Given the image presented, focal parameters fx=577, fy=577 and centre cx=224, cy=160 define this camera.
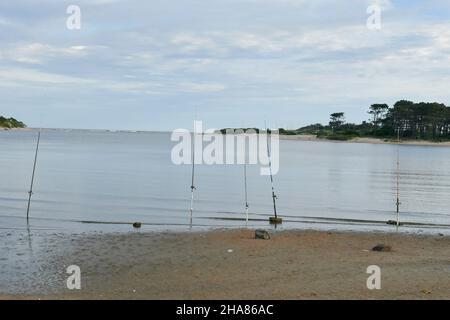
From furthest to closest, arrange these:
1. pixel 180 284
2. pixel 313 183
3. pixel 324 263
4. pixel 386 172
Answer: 1. pixel 386 172
2. pixel 313 183
3. pixel 324 263
4. pixel 180 284

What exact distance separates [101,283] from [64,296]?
1422mm

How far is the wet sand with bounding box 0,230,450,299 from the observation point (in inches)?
438

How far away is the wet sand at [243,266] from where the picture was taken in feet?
36.5

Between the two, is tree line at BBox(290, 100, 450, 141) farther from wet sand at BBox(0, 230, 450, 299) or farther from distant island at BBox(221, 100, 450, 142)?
wet sand at BBox(0, 230, 450, 299)

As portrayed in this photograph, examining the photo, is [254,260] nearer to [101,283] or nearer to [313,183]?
[101,283]

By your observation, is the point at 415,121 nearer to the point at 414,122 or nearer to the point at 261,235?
the point at 414,122

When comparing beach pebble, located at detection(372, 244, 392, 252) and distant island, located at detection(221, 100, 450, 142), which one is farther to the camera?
distant island, located at detection(221, 100, 450, 142)

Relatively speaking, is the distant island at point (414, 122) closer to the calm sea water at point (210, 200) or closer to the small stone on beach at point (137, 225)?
the calm sea water at point (210, 200)

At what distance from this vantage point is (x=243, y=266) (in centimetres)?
1367

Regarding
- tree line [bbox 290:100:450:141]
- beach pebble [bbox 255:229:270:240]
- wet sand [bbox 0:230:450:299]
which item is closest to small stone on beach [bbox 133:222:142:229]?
wet sand [bbox 0:230:450:299]

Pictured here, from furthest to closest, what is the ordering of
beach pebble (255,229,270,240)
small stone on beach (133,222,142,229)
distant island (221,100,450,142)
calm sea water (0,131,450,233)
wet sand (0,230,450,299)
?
distant island (221,100,450,142) < calm sea water (0,131,450,233) < small stone on beach (133,222,142,229) < beach pebble (255,229,270,240) < wet sand (0,230,450,299)

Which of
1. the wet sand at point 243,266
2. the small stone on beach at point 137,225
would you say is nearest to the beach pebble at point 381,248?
the wet sand at point 243,266

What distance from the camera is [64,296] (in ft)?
36.1
